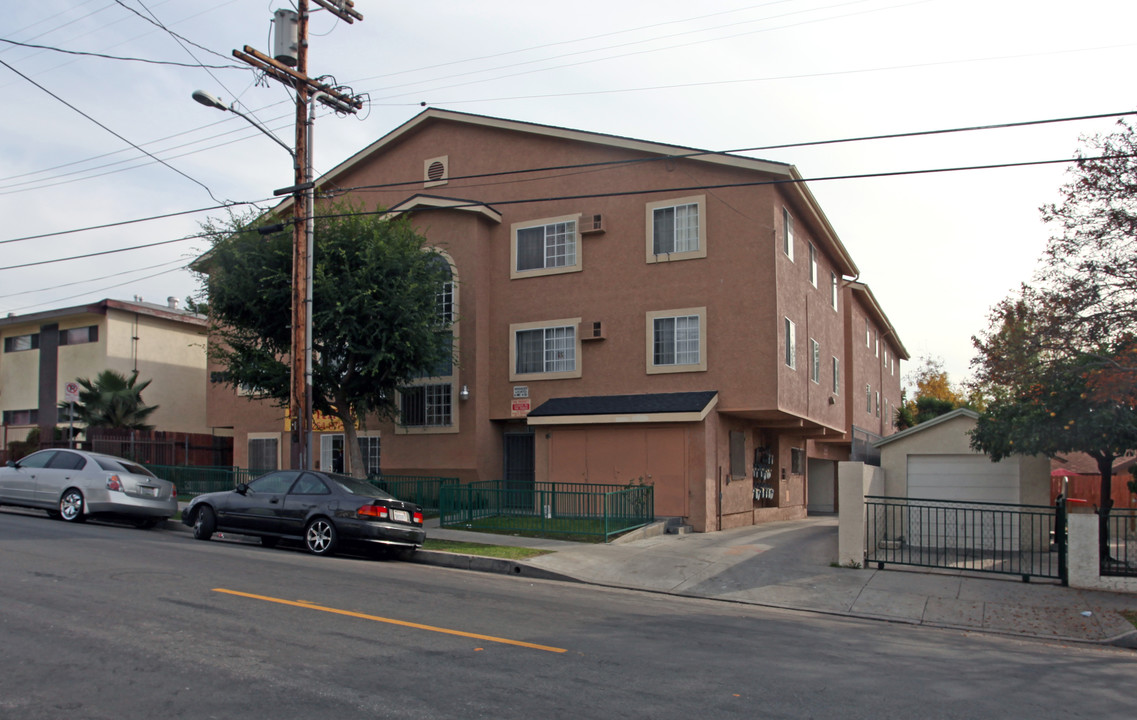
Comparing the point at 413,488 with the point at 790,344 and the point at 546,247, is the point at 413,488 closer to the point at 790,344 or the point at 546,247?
the point at 546,247

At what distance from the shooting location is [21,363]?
3669cm

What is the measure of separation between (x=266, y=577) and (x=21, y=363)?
3185cm

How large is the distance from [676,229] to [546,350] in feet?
15.0

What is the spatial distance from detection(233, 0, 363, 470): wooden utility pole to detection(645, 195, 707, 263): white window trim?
27.0ft

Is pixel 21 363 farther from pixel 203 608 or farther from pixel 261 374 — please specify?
pixel 203 608

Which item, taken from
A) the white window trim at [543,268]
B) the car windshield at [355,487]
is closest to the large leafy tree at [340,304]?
the white window trim at [543,268]

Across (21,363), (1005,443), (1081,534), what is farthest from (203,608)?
(21,363)

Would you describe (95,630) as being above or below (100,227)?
below

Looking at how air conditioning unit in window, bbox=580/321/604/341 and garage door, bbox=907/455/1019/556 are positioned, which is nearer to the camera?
garage door, bbox=907/455/1019/556

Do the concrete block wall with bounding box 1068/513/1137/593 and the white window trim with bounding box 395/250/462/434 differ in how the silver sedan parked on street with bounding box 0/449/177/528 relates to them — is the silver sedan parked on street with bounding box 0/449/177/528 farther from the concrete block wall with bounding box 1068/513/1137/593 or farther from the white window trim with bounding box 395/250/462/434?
the concrete block wall with bounding box 1068/513/1137/593

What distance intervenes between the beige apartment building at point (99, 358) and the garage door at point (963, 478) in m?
25.6

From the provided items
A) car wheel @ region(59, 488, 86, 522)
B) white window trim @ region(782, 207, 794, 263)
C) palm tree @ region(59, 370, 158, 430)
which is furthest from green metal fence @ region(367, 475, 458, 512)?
palm tree @ region(59, 370, 158, 430)

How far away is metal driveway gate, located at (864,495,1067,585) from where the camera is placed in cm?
1412

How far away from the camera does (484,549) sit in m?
15.5
